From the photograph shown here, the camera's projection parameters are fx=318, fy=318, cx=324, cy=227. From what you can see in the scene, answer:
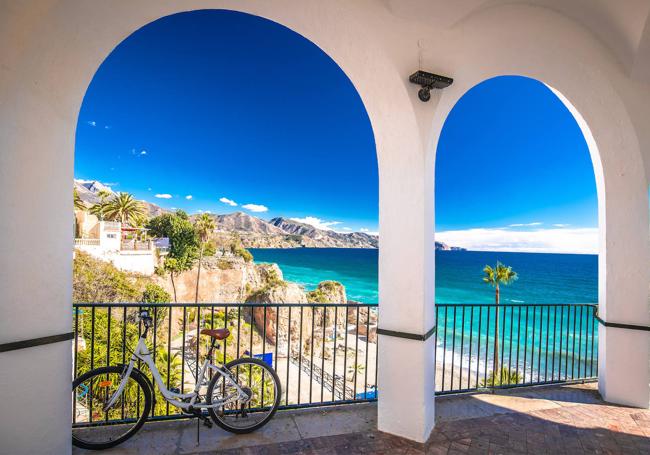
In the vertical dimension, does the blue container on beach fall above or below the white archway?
below

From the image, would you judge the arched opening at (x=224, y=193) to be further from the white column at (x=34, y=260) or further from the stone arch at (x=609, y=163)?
the stone arch at (x=609, y=163)

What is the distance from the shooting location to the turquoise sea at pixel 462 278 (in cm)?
4303

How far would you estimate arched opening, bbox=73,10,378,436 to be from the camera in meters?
→ 12.8

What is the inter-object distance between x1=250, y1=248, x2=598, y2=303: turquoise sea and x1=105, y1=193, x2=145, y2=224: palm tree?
27656 mm

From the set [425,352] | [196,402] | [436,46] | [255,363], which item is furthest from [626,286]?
[196,402]

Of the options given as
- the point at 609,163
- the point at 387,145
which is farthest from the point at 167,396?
the point at 609,163

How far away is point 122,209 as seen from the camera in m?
26.3

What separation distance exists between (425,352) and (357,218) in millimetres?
63432

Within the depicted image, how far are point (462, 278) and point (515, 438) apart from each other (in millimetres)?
56154

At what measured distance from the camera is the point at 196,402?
241 centimetres

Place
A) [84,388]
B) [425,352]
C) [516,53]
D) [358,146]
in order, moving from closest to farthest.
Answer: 1. [84,388]
2. [425,352]
3. [516,53]
4. [358,146]

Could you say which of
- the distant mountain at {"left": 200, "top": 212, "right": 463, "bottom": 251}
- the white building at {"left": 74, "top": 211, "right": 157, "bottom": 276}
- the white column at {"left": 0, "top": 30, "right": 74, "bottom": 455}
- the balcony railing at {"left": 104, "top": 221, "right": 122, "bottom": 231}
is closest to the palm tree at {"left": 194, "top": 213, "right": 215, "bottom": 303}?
the white building at {"left": 74, "top": 211, "right": 157, "bottom": 276}

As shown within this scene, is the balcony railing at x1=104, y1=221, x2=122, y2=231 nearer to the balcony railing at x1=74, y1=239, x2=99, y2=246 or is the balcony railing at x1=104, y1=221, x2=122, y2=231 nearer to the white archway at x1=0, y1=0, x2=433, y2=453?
the balcony railing at x1=74, y1=239, x2=99, y2=246

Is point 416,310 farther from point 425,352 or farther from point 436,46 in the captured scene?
point 436,46
